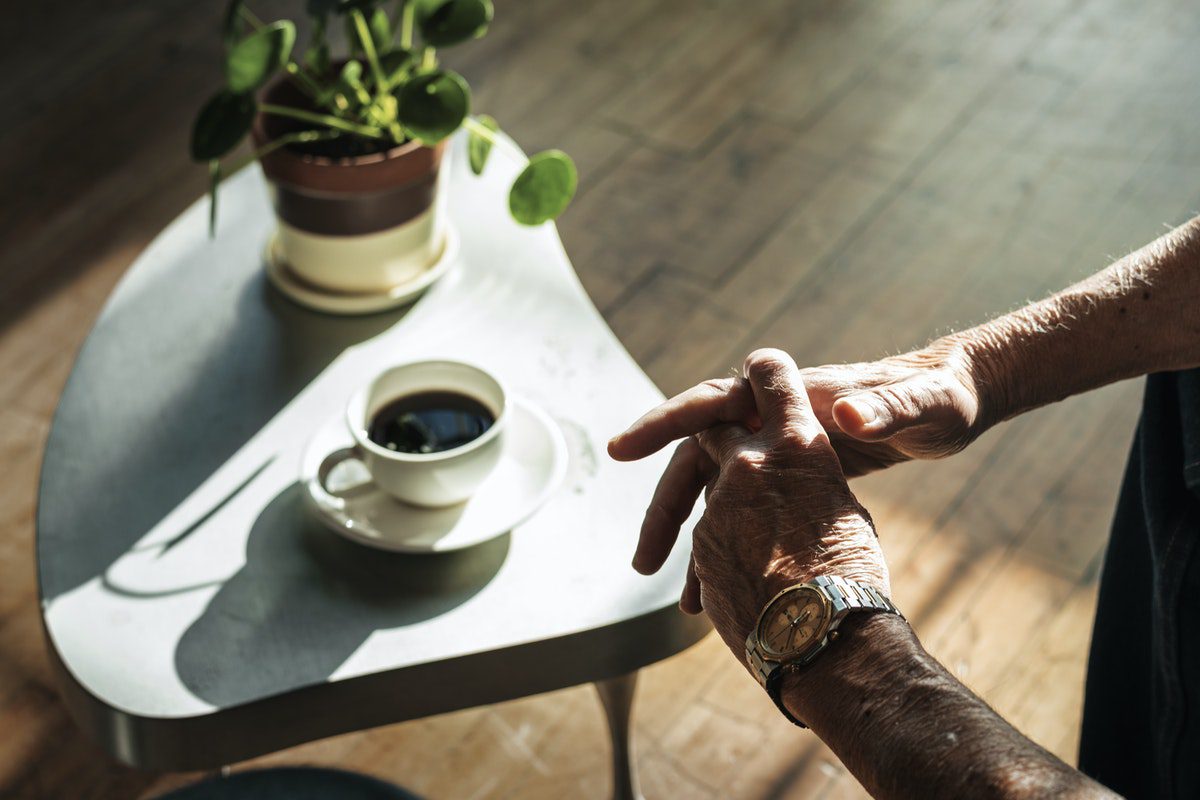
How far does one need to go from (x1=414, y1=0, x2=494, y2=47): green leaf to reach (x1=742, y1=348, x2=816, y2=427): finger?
1.53 ft

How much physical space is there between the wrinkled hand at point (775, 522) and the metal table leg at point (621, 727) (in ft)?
0.96

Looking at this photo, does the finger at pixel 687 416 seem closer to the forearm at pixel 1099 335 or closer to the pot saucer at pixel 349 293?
the forearm at pixel 1099 335

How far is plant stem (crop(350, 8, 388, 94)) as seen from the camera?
116 centimetres

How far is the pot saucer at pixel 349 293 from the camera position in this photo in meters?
1.24

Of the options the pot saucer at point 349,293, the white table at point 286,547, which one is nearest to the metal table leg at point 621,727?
the white table at point 286,547

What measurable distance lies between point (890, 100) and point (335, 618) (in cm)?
212

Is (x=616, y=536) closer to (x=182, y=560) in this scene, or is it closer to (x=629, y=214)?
(x=182, y=560)

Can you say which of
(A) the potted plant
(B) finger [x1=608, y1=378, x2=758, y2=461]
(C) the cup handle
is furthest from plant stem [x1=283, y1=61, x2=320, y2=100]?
(B) finger [x1=608, y1=378, x2=758, y2=461]

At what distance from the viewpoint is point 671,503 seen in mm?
921

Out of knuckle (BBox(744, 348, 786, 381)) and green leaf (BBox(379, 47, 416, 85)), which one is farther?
green leaf (BBox(379, 47, 416, 85))

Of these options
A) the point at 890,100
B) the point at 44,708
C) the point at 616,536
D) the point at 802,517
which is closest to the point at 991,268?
the point at 890,100

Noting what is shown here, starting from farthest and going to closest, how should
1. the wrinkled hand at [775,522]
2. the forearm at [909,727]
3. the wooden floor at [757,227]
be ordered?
the wooden floor at [757,227] < the wrinkled hand at [775,522] < the forearm at [909,727]

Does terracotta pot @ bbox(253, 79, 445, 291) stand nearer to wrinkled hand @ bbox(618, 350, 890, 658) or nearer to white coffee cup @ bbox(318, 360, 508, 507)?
white coffee cup @ bbox(318, 360, 508, 507)

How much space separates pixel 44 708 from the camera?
5.29 feet
